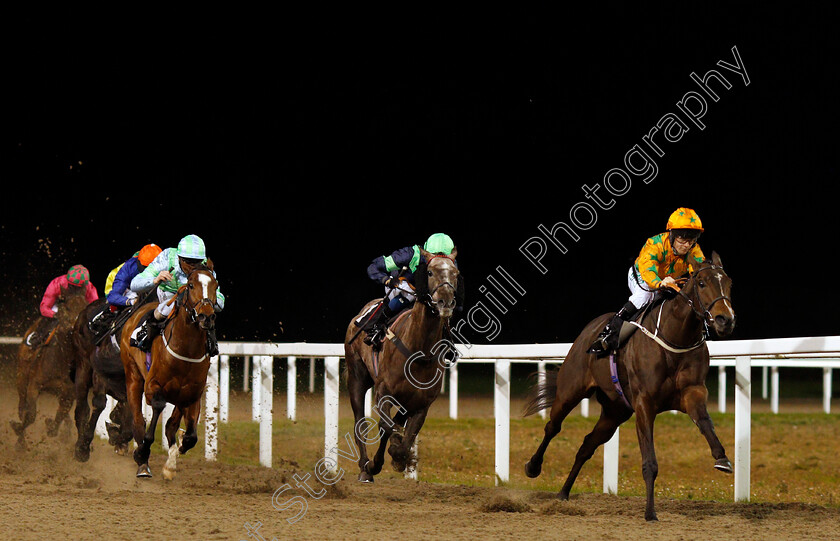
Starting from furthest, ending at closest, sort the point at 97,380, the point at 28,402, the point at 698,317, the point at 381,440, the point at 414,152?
the point at 414,152 → the point at 28,402 → the point at 97,380 → the point at 381,440 → the point at 698,317

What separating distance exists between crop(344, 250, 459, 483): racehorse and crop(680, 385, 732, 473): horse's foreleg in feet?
5.02

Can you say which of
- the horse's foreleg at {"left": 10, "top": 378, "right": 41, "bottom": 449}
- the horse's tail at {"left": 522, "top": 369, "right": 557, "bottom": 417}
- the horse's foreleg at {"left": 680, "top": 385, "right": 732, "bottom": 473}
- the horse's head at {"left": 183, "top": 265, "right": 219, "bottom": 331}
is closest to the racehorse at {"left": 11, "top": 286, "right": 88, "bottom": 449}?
the horse's foreleg at {"left": 10, "top": 378, "right": 41, "bottom": 449}

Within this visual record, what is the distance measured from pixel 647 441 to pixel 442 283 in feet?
5.06

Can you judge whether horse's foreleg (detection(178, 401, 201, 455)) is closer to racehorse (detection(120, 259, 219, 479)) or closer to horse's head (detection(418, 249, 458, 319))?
Result: racehorse (detection(120, 259, 219, 479))

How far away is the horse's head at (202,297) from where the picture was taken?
20.0 feet

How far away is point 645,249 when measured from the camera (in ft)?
18.5

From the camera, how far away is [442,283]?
5887mm

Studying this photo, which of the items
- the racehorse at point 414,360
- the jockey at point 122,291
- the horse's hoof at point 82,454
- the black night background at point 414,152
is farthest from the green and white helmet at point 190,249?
the black night background at point 414,152

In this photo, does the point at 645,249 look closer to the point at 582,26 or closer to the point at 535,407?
the point at 535,407

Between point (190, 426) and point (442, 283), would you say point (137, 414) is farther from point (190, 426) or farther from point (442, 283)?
point (442, 283)

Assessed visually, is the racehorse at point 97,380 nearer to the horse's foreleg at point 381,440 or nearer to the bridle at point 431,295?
the horse's foreleg at point 381,440

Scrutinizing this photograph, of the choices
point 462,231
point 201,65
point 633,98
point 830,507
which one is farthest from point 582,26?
point 830,507

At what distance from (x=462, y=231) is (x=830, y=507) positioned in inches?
591

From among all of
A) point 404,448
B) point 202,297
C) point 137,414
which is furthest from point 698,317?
point 137,414
